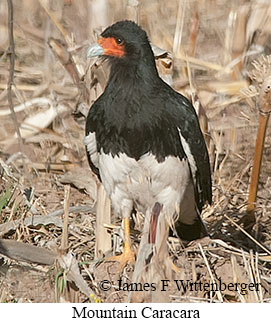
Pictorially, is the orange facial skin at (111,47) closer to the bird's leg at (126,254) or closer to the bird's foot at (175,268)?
the bird's leg at (126,254)

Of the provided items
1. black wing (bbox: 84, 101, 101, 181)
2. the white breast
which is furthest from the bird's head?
the white breast

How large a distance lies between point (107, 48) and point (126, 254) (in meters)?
1.03

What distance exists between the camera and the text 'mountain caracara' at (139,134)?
418cm

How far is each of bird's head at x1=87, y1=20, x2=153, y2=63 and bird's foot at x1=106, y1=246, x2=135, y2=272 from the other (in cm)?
96

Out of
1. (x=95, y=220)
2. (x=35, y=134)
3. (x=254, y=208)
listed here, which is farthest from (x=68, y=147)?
(x=254, y=208)

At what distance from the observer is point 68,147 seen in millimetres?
5938

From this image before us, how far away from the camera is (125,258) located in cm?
430

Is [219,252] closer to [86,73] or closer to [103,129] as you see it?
[103,129]

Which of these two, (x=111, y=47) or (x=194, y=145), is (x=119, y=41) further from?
(x=194, y=145)

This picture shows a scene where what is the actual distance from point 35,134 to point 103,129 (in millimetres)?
1940

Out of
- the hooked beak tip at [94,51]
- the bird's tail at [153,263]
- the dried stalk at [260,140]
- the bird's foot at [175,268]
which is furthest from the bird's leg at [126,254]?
the hooked beak tip at [94,51]

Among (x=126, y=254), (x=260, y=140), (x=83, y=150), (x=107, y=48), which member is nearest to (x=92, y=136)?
(x=107, y=48)

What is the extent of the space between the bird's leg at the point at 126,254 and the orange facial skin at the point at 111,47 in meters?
0.87
